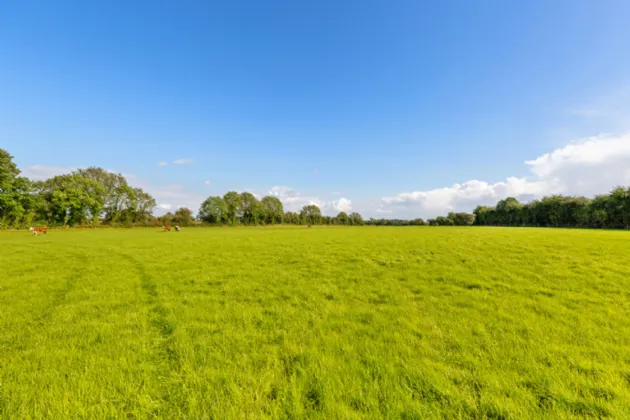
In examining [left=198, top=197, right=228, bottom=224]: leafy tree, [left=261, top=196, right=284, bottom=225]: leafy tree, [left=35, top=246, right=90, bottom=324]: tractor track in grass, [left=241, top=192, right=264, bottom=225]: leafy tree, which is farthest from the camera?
[left=261, top=196, right=284, bottom=225]: leafy tree

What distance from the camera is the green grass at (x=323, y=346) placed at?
405cm

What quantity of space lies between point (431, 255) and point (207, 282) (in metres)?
14.4

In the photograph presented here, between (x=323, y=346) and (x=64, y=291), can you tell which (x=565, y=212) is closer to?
(x=323, y=346)

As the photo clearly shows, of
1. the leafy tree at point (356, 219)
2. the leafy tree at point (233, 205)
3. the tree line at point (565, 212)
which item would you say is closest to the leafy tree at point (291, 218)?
the leafy tree at point (233, 205)

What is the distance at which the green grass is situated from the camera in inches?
160

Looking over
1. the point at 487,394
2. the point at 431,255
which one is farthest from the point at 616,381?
the point at 431,255

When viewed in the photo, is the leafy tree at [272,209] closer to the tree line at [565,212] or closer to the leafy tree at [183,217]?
the leafy tree at [183,217]

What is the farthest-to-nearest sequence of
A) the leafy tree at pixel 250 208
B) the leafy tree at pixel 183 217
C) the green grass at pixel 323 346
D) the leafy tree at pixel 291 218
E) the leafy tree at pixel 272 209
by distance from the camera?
the leafy tree at pixel 291 218 < the leafy tree at pixel 272 209 < the leafy tree at pixel 250 208 < the leafy tree at pixel 183 217 < the green grass at pixel 323 346

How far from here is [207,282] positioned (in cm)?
1205

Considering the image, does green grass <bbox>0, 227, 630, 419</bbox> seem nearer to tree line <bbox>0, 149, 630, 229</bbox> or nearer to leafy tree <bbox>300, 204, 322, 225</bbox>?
tree line <bbox>0, 149, 630, 229</bbox>

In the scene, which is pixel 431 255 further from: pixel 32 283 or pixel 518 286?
pixel 32 283

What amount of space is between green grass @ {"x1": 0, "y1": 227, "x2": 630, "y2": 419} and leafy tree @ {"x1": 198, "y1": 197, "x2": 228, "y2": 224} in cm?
11160

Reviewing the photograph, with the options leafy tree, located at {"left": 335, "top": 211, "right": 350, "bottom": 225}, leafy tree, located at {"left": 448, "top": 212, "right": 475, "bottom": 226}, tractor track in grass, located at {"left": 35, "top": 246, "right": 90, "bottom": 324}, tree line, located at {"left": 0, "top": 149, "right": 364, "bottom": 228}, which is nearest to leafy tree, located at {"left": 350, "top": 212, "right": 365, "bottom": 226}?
leafy tree, located at {"left": 335, "top": 211, "right": 350, "bottom": 225}

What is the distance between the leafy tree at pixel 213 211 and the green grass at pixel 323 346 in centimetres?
11160
